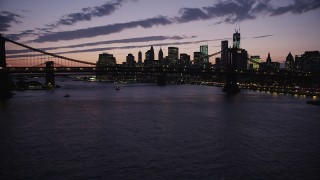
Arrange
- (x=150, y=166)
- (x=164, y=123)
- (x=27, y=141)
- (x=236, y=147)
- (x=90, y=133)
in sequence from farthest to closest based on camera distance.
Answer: (x=164, y=123) < (x=90, y=133) < (x=27, y=141) < (x=236, y=147) < (x=150, y=166)

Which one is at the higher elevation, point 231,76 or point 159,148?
point 231,76

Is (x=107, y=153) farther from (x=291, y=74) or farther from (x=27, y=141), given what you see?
(x=291, y=74)

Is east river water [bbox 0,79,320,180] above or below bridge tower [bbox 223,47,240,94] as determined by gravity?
below

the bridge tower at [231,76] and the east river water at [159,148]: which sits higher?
the bridge tower at [231,76]

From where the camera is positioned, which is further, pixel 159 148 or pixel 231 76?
pixel 231 76

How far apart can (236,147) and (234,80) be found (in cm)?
7764

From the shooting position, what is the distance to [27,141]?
2650 centimetres

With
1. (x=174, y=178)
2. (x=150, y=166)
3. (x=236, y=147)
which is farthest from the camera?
(x=236, y=147)

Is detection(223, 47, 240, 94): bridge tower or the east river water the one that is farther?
detection(223, 47, 240, 94): bridge tower

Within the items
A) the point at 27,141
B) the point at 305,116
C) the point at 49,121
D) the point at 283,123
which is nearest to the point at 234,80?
the point at 305,116

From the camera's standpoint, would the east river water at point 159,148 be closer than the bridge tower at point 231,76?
Yes

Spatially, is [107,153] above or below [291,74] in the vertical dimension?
below

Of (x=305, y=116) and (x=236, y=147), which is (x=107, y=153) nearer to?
(x=236, y=147)

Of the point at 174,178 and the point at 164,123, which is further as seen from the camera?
the point at 164,123
